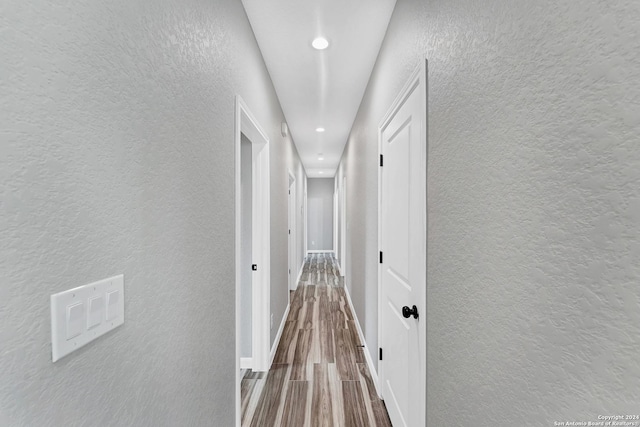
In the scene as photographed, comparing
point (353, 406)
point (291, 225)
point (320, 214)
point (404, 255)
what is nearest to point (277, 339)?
point (353, 406)

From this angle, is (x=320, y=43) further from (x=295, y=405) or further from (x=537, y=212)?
(x=295, y=405)

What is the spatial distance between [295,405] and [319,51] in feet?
8.32

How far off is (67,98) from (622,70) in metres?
0.93

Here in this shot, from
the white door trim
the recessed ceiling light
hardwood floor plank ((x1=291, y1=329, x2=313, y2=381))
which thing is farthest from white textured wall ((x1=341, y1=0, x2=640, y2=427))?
the white door trim

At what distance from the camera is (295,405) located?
2.00 metres

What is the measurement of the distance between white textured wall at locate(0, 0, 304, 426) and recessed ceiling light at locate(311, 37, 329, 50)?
87 centimetres

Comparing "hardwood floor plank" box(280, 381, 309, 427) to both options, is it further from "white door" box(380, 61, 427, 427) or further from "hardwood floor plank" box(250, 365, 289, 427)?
"white door" box(380, 61, 427, 427)

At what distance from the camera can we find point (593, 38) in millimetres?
477

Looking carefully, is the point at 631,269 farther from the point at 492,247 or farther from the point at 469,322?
the point at 469,322

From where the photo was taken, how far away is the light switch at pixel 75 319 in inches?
21.0

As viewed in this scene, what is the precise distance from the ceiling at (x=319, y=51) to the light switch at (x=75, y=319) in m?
1.75

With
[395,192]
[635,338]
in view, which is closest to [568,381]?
[635,338]

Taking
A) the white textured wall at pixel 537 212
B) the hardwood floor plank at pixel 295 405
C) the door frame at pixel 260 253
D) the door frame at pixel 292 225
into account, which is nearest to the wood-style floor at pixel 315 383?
the hardwood floor plank at pixel 295 405

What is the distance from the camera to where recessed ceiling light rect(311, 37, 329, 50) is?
6.50 feet
